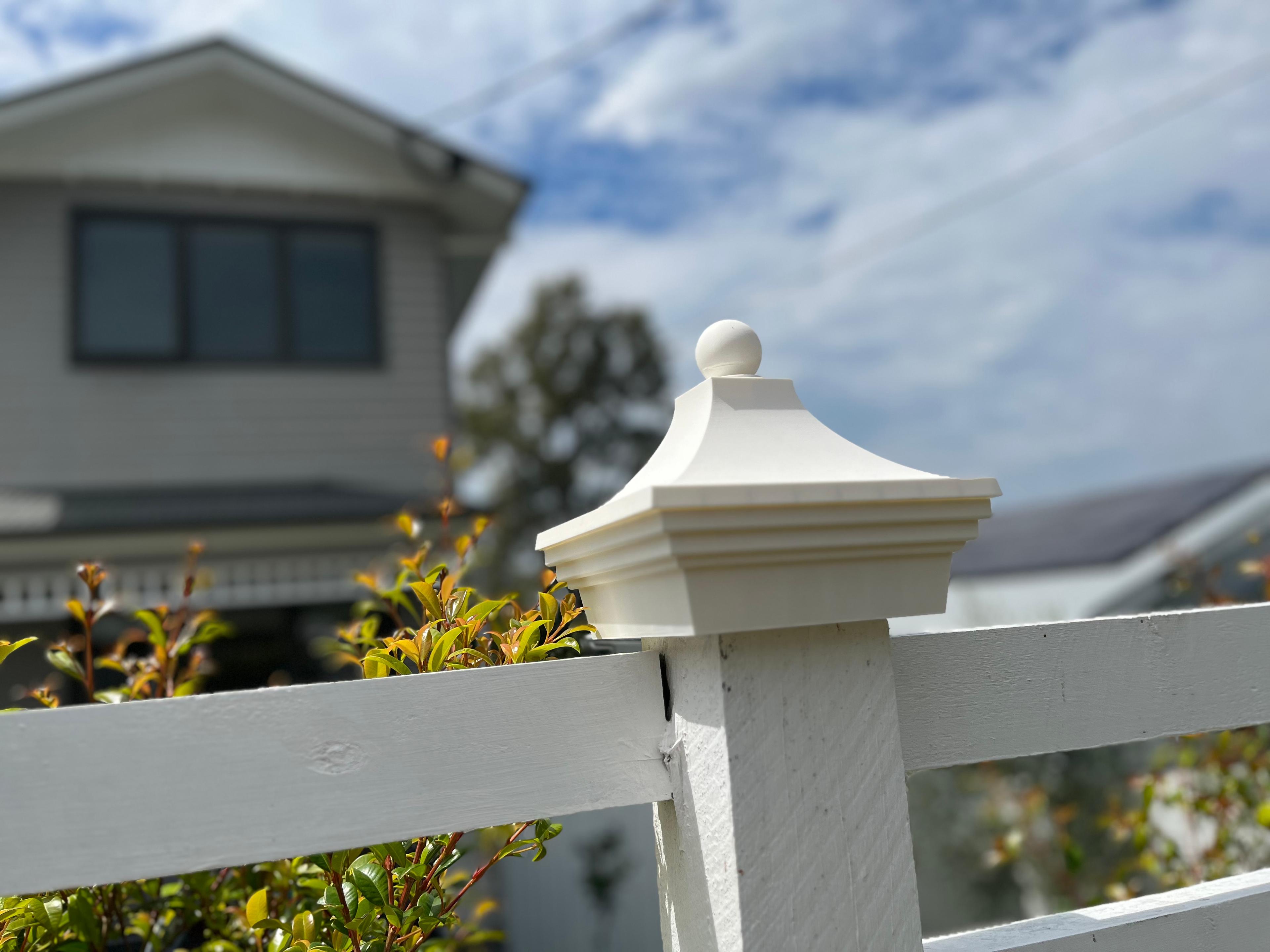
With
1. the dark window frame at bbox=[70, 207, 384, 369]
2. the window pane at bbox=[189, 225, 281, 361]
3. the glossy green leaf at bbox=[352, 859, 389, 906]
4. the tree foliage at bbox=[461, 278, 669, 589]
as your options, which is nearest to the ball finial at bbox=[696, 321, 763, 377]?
the glossy green leaf at bbox=[352, 859, 389, 906]

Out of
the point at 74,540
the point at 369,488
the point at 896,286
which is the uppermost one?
the point at 896,286

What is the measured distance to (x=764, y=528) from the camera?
0.70 meters

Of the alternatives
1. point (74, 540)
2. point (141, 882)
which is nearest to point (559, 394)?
point (74, 540)

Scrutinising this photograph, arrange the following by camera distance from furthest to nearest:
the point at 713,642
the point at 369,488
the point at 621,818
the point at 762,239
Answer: the point at 762,239 → the point at 369,488 → the point at 621,818 → the point at 713,642

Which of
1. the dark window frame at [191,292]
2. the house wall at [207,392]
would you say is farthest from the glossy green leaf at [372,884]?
the dark window frame at [191,292]

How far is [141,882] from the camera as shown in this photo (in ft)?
4.13

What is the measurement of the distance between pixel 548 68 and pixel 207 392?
4.80 meters

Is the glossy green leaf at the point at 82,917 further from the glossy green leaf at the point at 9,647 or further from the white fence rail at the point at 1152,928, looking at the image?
the white fence rail at the point at 1152,928

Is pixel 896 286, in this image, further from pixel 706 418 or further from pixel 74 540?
pixel 706 418

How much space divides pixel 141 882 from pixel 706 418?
3.55 feet

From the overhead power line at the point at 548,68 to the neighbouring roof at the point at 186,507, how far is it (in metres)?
4.77

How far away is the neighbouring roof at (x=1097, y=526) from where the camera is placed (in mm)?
7770

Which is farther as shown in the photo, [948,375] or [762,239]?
[762,239]

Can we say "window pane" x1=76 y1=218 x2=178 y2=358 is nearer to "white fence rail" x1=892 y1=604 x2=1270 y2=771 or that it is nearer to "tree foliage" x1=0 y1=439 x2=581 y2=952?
Result: "tree foliage" x1=0 y1=439 x2=581 y2=952
